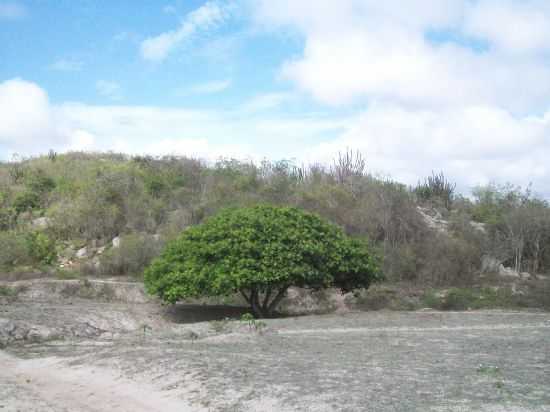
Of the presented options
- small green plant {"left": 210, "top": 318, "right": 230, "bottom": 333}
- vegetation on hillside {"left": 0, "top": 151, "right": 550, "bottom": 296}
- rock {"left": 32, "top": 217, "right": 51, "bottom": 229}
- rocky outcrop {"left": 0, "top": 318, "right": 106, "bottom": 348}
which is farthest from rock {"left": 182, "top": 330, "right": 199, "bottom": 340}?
rock {"left": 32, "top": 217, "right": 51, "bottom": 229}

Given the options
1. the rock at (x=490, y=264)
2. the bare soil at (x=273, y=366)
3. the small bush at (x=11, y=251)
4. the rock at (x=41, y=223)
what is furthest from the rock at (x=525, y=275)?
the rock at (x=41, y=223)

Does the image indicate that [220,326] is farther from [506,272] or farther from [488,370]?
[506,272]

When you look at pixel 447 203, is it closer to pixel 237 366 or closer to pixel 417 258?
pixel 417 258

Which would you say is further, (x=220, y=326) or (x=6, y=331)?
(x=220, y=326)

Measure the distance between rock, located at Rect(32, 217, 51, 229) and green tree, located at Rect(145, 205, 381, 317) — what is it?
1655 centimetres

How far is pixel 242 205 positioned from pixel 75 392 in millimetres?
23480

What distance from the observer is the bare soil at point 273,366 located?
938 centimetres

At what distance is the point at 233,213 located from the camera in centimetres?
2295

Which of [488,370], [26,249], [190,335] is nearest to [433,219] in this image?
[26,249]

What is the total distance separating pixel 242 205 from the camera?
33719 mm

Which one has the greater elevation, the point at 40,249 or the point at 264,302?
the point at 40,249

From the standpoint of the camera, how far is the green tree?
68.5 ft

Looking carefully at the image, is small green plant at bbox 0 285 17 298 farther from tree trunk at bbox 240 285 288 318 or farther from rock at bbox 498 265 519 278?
rock at bbox 498 265 519 278

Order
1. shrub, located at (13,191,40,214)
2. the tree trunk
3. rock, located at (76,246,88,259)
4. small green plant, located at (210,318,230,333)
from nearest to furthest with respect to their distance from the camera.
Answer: small green plant, located at (210,318,230,333) → the tree trunk → rock, located at (76,246,88,259) → shrub, located at (13,191,40,214)
